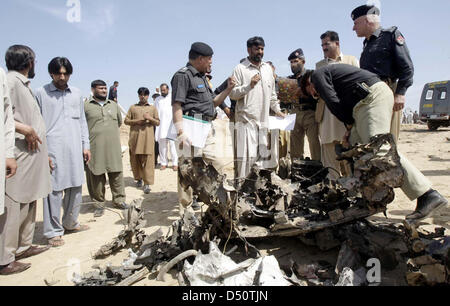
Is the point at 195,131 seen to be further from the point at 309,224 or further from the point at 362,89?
the point at 362,89

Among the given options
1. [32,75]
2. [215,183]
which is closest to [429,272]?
[215,183]

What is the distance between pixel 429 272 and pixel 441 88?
2049 cm

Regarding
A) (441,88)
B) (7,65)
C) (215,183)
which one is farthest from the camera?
(441,88)

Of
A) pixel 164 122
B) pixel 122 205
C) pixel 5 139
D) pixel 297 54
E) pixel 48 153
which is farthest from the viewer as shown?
pixel 164 122

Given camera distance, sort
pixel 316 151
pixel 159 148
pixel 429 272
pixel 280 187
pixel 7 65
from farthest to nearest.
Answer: pixel 159 148, pixel 316 151, pixel 7 65, pixel 280 187, pixel 429 272

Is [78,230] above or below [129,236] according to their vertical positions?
below

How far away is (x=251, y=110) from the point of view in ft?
14.6

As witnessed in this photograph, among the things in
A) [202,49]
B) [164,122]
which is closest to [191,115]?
[202,49]

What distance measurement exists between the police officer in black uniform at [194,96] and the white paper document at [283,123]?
1.10 metres

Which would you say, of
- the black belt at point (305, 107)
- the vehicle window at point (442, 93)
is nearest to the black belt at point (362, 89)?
the black belt at point (305, 107)

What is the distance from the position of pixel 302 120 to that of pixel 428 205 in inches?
111

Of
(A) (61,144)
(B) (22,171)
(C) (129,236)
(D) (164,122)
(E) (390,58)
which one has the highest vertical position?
(E) (390,58)
